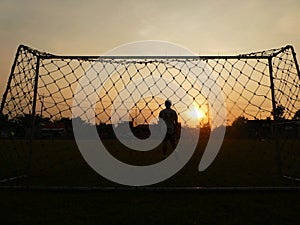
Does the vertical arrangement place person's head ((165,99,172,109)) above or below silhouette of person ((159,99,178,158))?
above

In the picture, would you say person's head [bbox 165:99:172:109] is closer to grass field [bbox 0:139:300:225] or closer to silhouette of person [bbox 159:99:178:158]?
silhouette of person [bbox 159:99:178:158]

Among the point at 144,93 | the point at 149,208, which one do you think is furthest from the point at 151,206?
the point at 144,93

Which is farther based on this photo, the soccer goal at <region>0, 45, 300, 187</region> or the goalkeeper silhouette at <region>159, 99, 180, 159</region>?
the goalkeeper silhouette at <region>159, 99, 180, 159</region>

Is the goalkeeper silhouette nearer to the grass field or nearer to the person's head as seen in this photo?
the person's head

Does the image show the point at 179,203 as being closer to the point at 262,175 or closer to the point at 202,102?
the point at 262,175

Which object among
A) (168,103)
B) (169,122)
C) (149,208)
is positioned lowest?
(149,208)

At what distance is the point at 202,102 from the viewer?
19.9 ft

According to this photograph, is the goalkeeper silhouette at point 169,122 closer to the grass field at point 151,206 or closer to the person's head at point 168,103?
the person's head at point 168,103

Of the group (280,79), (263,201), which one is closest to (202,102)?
(280,79)

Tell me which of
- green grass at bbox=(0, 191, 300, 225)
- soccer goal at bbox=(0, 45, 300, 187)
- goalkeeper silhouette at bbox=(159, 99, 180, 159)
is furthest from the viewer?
goalkeeper silhouette at bbox=(159, 99, 180, 159)

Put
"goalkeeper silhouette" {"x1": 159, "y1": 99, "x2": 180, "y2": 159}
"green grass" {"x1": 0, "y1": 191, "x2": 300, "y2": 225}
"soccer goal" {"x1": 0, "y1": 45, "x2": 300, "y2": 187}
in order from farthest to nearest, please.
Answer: "goalkeeper silhouette" {"x1": 159, "y1": 99, "x2": 180, "y2": 159} < "soccer goal" {"x1": 0, "y1": 45, "x2": 300, "y2": 187} < "green grass" {"x1": 0, "y1": 191, "x2": 300, "y2": 225}

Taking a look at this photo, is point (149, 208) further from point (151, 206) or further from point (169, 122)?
point (169, 122)

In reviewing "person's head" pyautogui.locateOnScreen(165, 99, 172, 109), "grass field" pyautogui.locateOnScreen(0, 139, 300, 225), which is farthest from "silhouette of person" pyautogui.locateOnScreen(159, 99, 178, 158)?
"grass field" pyautogui.locateOnScreen(0, 139, 300, 225)

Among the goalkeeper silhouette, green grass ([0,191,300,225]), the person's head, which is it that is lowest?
green grass ([0,191,300,225])
